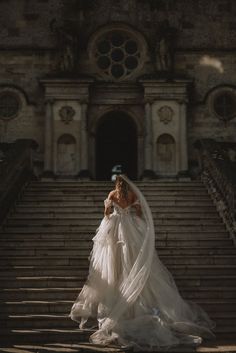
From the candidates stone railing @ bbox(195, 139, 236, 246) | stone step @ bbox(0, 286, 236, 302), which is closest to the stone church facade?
stone railing @ bbox(195, 139, 236, 246)

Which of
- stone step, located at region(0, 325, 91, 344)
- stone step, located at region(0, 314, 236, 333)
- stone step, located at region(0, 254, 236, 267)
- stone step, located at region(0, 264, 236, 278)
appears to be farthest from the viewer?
stone step, located at region(0, 254, 236, 267)

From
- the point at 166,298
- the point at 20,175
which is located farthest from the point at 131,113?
the point at 166,298

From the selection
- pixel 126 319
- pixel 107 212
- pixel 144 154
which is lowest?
pixel 126 319

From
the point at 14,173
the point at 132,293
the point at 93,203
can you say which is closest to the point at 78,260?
the point at 132,293

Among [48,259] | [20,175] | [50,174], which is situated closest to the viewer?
[48,259]

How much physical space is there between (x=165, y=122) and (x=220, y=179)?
6.27 metres

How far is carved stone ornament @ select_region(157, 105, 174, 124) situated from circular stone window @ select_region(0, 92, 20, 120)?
4.62m

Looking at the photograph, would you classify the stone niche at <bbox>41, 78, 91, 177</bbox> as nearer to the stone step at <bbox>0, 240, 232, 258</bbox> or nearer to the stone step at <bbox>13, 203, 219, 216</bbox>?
the stone step at <bbox>13, 203, 219, 216</bbox>

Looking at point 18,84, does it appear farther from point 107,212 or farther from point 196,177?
point 107,212

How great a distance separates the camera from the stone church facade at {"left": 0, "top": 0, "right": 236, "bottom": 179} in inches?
752

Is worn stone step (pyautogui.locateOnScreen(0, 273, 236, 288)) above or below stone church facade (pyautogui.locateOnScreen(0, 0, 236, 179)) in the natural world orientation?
below

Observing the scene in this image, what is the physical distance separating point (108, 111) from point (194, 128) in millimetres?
2854

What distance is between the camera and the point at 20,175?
46.9 ft

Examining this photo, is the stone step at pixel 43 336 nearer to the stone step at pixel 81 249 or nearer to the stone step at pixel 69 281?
the stone step at pixel 69 281
